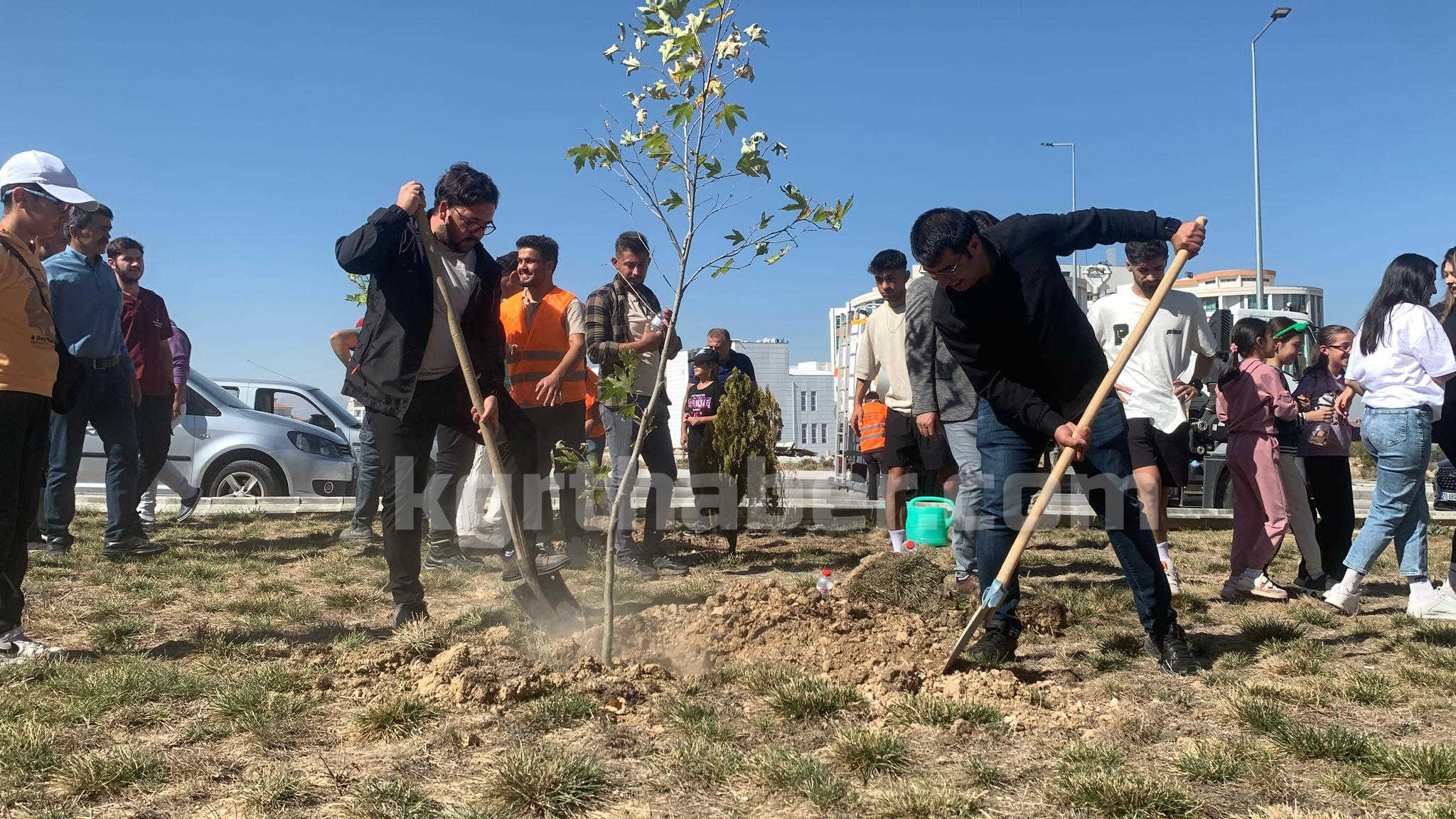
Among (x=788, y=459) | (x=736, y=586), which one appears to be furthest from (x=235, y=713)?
(x=788, y=459)

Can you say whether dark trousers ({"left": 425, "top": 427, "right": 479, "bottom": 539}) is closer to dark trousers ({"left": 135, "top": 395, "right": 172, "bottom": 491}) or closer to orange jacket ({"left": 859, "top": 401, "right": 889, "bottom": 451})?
dark trousers ({"left": 135, "top": 395, "right": 172, "bottom": 491})

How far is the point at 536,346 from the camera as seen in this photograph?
6.11 meters

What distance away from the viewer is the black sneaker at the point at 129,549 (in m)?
6.45

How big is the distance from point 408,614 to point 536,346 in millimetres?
2171

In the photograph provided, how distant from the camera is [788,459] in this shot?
85.7 feet

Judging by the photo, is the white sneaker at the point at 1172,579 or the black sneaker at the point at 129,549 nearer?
the white sneaker at the point at 1172,579

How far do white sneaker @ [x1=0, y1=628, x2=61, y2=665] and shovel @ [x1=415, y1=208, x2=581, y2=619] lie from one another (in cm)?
179

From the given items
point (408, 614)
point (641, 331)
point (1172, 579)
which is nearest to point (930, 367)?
point (1172, 579)

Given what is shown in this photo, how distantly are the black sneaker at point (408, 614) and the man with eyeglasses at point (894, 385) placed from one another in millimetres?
2852

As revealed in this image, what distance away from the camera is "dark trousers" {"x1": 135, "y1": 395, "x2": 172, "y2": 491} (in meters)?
7.19

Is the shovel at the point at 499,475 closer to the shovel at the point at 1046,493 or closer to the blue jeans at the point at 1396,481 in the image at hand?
the shovel at the point at 1046,493

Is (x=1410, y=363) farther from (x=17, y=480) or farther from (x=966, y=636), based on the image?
(x=17, y=480)

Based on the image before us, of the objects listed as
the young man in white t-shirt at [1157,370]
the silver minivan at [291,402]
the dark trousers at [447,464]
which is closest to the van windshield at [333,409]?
the silver minivan at [291,402]

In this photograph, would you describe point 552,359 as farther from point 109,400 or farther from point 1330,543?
point 1330,543
